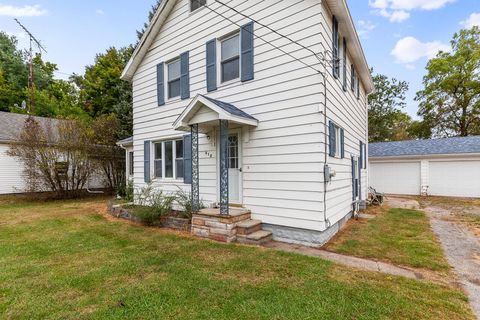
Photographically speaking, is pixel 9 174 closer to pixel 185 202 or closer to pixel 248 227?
pixel 185 202

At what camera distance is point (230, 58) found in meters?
6.67

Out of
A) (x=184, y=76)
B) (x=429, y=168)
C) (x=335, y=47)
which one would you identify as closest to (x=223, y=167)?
(x=184, y=76)

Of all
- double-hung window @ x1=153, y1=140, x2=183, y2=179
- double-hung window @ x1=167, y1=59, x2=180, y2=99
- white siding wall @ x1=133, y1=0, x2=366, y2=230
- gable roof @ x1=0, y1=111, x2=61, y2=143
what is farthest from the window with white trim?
gable roof @ x1=0, y1=111, x2=61, y2=143

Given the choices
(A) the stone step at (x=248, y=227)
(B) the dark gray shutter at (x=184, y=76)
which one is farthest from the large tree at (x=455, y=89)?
(A) the stone step at (x=248, y=227)

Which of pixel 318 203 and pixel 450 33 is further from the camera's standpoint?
pixel 450 33

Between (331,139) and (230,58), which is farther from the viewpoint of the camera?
Result: (230,58)

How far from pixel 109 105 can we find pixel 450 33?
30.6 m

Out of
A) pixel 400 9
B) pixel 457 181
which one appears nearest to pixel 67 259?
pixel 457 181

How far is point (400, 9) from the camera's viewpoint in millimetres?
14195

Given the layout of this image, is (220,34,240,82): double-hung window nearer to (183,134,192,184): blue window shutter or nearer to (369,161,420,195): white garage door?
(183,134,192,184): blue window shutter

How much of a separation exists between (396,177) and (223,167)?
13.9m

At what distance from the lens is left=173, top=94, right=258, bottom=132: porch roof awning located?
17.9 ft

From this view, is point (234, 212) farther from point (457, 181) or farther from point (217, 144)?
point (457, 181)

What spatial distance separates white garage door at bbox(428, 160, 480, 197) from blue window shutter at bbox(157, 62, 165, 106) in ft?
48.2
